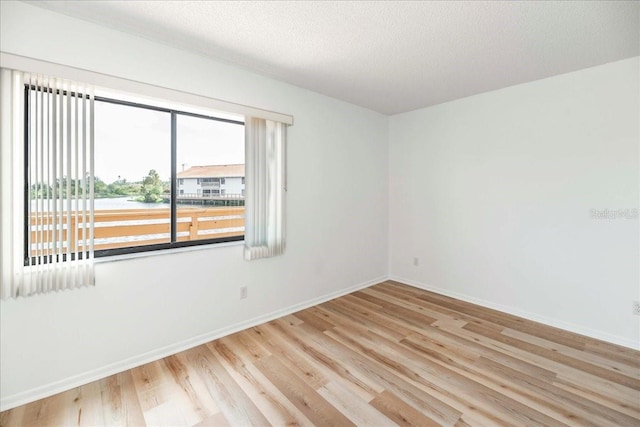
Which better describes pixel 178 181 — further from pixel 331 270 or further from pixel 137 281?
pixel 331 270

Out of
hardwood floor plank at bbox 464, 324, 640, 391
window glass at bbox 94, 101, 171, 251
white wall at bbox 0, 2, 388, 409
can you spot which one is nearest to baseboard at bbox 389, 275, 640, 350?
hardwood floor plank at bbox 464, 324, 640, 391

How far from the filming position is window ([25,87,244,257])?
238cm

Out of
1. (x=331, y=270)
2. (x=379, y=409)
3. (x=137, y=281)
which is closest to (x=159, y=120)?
(x=137, y=281)

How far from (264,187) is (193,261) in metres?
0.98

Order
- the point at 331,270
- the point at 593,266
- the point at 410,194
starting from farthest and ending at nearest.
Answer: the point at 410,194
the point at 331,270
the point at 593,266

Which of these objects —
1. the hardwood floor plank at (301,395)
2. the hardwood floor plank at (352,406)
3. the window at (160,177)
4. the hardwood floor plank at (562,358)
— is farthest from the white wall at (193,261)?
the hardwood floor plank at (562,358)

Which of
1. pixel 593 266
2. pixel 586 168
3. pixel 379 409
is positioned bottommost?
pixel 379 409

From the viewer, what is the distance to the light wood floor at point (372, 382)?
182 cm

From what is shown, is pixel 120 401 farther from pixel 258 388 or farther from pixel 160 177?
pixel 160 177

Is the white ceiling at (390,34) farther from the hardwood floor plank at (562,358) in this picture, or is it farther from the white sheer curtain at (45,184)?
the hardwood floor plank at (562,358)

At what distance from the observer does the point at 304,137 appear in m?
3.43

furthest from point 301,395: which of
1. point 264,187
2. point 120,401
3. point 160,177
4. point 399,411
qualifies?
point 160,177

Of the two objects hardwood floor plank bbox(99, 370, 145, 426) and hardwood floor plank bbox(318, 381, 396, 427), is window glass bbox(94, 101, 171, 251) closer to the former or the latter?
hardwood floor plank bbox(99, 370, 145, 426)

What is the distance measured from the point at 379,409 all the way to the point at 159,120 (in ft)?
9.42
